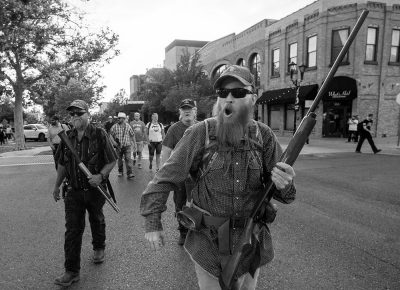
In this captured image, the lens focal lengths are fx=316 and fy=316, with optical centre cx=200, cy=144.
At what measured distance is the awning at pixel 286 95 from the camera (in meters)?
20.7

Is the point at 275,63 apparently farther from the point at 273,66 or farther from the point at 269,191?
the point at 269,191

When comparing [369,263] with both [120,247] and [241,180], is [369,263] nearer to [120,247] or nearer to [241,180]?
[241,180]

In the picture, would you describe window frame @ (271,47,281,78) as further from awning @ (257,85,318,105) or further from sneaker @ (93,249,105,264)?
sneaker @ (93,249,105,264)

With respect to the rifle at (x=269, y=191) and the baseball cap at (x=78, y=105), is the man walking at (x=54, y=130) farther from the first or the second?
the rifle at (x=269, y=191)

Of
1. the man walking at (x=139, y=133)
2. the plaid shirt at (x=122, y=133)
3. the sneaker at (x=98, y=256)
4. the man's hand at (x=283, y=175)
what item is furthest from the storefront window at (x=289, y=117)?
the man's hand at (x=283, y=175)

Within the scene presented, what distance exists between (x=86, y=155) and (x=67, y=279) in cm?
126

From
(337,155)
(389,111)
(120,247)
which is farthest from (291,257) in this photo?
(389,111)

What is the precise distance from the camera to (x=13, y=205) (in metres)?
5.91

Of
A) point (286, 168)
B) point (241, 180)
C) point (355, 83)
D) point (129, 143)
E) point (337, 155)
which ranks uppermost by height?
point (355, 83)

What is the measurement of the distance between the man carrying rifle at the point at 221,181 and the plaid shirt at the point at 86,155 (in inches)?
70.9

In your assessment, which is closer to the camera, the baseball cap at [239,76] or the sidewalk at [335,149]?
the baseball cap at [239,76]

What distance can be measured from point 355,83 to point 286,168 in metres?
20.4

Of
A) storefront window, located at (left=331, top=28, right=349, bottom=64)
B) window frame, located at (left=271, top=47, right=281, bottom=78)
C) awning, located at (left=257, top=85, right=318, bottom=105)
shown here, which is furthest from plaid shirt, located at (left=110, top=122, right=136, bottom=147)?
window frame, located at (left=271, top=47, right=281, bottom=78)

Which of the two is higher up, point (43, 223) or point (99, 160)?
point (99, 160)
